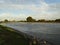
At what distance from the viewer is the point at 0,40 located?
1683cm

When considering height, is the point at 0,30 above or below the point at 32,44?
above

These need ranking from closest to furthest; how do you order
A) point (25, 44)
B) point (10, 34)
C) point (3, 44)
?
point (3, 44) < point (25, 44) < point (10, 34)

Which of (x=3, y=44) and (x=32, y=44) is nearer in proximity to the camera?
(x=3, y=44)

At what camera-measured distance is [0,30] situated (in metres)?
19.0

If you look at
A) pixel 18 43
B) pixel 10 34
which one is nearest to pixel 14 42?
pixel 18 43

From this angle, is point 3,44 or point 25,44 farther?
point 25,44

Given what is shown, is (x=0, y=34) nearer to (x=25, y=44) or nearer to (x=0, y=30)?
(x=0, y=30)

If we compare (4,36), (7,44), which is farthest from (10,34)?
(7,44)

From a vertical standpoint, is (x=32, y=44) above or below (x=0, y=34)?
below

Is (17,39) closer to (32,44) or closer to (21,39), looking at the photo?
(21,39)

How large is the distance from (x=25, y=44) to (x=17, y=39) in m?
1.10

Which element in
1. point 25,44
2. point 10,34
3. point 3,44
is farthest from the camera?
point 10,34

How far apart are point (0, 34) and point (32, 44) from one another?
347cm

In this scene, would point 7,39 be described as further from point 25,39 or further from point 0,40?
point 25,39
